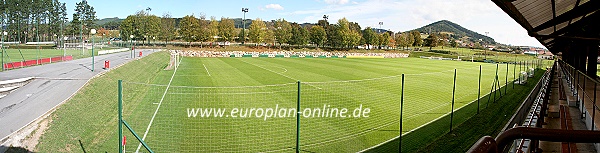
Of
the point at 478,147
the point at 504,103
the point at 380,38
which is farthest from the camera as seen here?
the point at 380,38

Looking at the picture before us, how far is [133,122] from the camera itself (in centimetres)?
1095

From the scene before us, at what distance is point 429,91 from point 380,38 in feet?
273

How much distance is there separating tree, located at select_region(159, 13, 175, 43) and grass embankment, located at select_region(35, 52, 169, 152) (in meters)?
68.9

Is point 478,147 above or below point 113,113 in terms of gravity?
above

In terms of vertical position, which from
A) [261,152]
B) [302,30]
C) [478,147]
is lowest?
[261,152]

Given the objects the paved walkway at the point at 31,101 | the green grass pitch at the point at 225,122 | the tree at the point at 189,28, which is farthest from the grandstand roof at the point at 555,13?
the tree at the point at 189,28

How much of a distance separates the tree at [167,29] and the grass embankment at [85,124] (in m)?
68.9

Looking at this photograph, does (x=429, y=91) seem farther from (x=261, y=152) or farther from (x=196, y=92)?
(x=261, y=152)

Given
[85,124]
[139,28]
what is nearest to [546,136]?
[85,124]

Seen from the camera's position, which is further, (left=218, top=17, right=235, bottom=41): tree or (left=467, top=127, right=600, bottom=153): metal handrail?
(left=218, top=17, right=235, bottom=41): tree

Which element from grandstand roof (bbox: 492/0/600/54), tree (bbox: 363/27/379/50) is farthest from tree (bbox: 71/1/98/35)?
grandstand roof (bbox: 492/0/600/54)

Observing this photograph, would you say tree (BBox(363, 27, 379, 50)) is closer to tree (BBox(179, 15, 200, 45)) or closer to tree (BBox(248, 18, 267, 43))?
tree (BBox(248, 18, 267, 43))

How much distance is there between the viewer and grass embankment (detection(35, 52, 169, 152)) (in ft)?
24.5

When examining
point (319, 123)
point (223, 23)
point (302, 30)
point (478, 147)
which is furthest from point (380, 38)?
point (478, 147)
